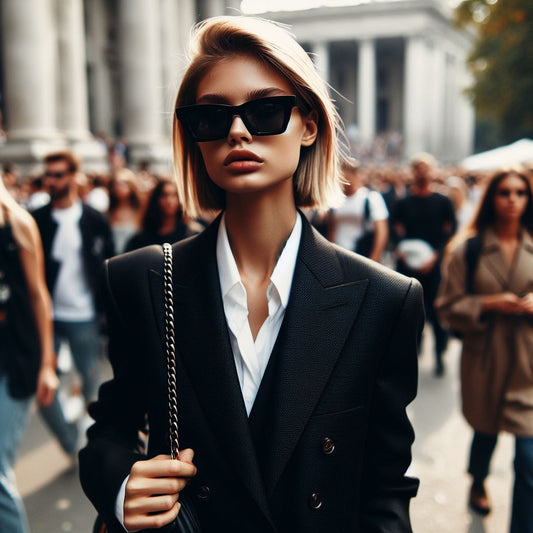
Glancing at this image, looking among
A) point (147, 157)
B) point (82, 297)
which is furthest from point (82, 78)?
point (82, 297)

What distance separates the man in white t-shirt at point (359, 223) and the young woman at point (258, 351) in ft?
19.2

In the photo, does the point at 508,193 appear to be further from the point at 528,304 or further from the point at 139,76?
the point at 139,76

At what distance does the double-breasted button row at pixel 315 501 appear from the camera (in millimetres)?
1725

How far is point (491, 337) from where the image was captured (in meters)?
4.43

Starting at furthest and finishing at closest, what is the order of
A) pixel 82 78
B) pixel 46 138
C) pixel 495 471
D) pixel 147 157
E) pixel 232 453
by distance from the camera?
pixel 147 157 → pixel 82 78 → pixel 46 138 → pixel 495 471 → pixel 232 453

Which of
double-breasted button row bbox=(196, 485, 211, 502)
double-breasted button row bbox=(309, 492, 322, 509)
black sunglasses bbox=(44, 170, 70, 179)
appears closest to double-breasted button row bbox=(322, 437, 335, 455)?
double-breasted button row bbox=(309, 492, 322, 509)

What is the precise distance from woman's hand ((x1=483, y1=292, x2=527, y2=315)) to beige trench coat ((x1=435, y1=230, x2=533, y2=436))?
6 cm

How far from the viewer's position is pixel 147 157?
19.3 m

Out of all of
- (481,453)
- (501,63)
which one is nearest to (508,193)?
(481,453)

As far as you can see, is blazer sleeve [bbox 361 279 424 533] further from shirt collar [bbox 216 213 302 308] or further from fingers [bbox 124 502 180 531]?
fingers [bbox 124 502 180 531]

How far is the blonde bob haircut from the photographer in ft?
5.80

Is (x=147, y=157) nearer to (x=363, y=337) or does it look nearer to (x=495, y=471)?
(x=495, y=471)

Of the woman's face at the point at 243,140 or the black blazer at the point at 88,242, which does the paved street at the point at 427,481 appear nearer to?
the black blazer at the point at 88,242

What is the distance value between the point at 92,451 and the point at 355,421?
2.20ft
